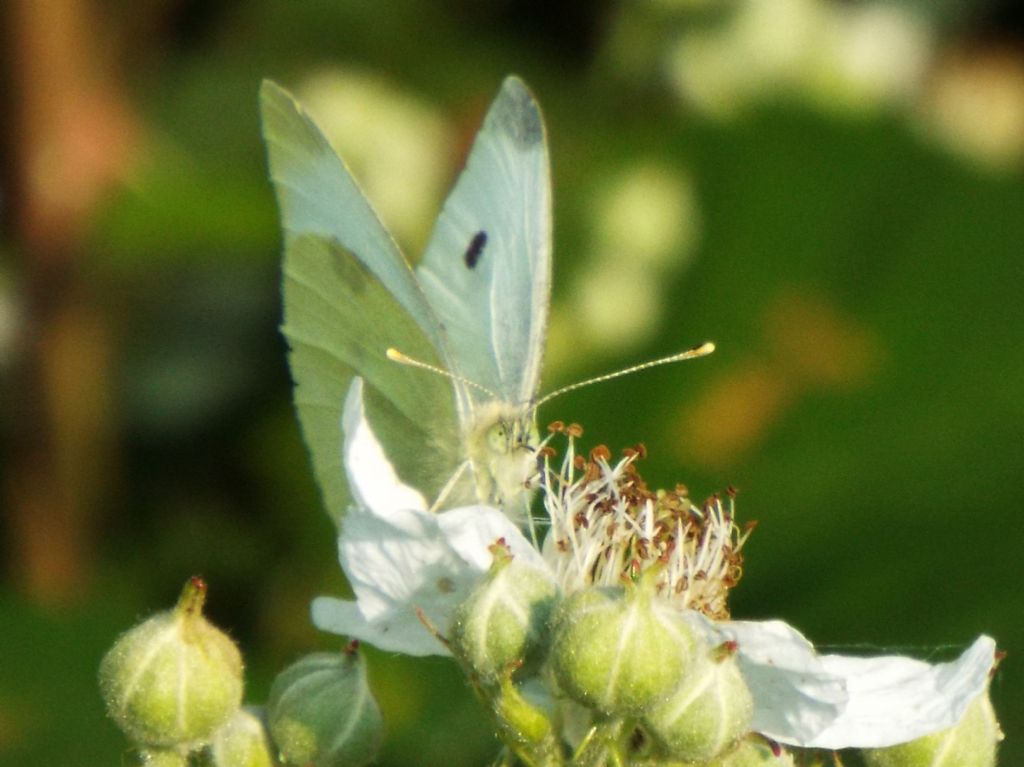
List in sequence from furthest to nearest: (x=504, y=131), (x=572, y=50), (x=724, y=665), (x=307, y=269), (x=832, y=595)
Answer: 1. (x=572, y=50)
2. (x=832, y=595)
3. (x=307, y=269)
4. (x=504, y=131)
5. (x=724, y=665)

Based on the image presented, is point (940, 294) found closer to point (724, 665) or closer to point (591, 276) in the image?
point (591, 276)

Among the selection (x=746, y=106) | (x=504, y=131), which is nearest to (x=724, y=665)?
(x=504, y=131)

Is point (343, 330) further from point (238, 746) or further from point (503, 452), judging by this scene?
point (238, 746)

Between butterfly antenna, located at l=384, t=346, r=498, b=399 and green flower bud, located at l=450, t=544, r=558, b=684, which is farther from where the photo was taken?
butterfly antenna, located at l=384, t=346, r=498, b=399

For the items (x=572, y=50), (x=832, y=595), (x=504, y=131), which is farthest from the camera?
(x=572, y=50)

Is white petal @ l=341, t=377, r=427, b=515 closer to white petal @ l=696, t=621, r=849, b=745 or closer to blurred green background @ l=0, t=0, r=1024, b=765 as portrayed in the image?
white petal @ l=696, t=621, r=849, b=745

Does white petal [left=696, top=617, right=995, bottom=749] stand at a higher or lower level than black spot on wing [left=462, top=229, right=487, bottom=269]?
lower

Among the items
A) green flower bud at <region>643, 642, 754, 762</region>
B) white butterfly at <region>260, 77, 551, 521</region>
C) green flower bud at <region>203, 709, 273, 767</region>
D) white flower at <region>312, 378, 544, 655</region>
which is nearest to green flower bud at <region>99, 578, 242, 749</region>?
green flower bud at <region>203, 709, 273, 767</region>
